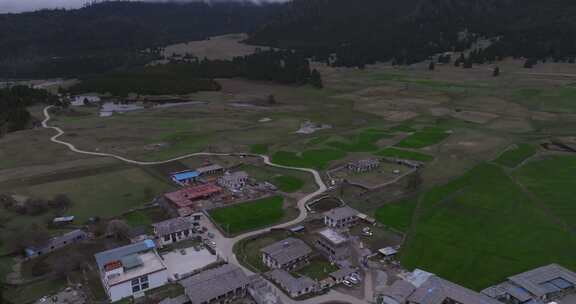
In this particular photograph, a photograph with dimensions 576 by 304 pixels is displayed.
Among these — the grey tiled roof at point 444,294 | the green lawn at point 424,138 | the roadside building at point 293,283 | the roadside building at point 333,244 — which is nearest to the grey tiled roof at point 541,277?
the grey tiled roof at point 444,294

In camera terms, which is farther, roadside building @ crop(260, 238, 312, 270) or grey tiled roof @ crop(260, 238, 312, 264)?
grey tiled roof @ crop(260, 238, 312, 264)

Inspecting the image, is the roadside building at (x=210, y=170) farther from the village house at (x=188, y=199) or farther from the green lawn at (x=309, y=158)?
the green lawn at (x=309, y=158)

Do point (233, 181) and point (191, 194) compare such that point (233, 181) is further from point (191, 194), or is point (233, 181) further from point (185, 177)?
point (185, 177)

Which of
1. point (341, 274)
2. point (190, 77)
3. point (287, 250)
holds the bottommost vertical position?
point (341, 274)

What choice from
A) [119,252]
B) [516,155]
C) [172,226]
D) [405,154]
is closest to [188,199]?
[172,226]

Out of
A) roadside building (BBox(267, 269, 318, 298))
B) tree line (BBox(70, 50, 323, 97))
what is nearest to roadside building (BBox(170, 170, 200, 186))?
roadside building (BBox(267, 269, 318, 298))

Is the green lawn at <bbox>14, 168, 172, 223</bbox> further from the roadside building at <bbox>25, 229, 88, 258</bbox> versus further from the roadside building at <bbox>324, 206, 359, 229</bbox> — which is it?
the roadside building at <bbox>324, 206, 359, 229</bbox>

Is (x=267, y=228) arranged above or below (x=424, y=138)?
below
